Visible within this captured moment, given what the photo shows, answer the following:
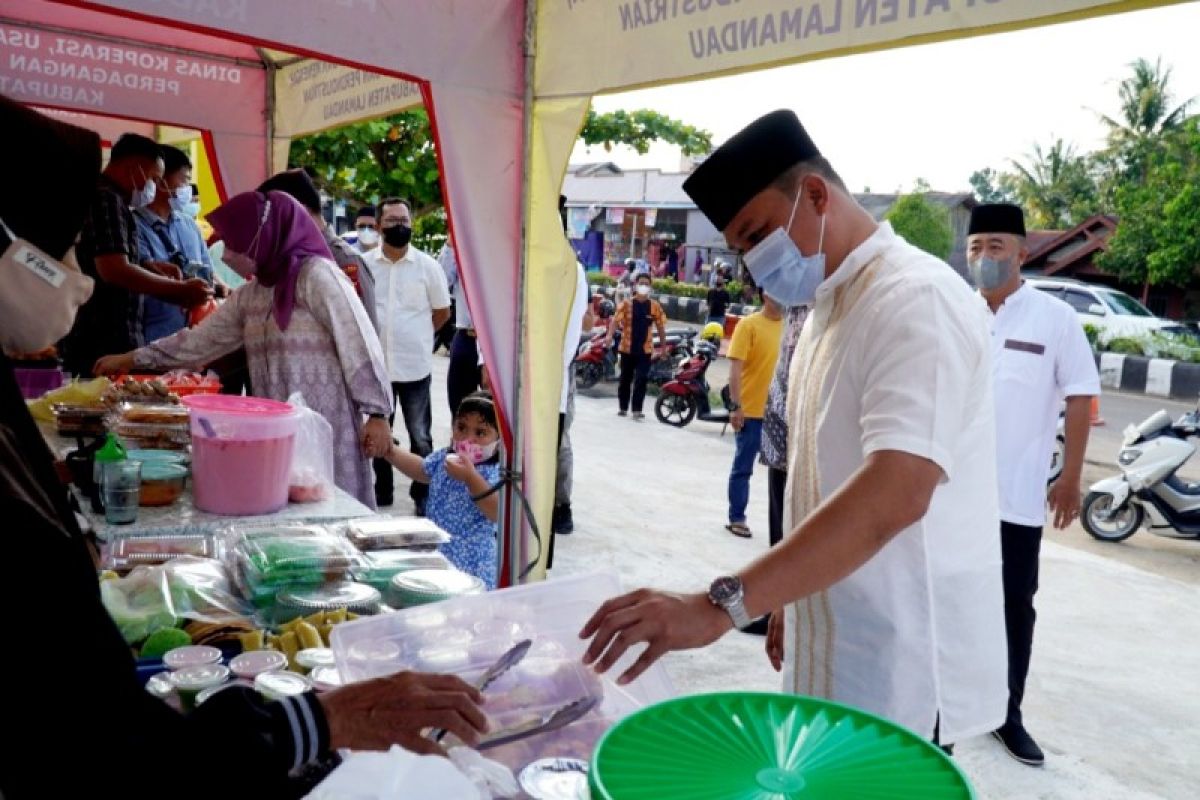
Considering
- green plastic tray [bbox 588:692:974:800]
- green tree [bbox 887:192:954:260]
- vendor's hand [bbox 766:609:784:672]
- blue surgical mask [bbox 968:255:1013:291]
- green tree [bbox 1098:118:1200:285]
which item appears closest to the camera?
green plastic tray [bbox 588:692:974:800]

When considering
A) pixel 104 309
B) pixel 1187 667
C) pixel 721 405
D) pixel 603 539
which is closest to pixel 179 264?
pixel 104 309

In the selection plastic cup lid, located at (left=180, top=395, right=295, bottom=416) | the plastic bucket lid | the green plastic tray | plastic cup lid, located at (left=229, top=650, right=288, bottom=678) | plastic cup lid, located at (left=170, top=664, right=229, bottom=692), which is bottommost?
plastic cup lid, located at (left=229, top=650, right=288, bottom=678)

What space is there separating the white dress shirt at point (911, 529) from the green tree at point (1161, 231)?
70.5 feet

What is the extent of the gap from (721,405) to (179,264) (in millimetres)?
7680

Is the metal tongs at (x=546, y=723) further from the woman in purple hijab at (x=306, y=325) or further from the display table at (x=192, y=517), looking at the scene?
the woman in purple hijab at (x=306, y=325)

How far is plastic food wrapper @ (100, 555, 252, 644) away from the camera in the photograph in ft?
6.31

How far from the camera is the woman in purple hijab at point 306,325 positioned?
357cm

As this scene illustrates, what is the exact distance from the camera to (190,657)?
68.0 inches

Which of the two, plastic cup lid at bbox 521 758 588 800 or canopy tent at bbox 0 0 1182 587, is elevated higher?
canopy tent at bbox 0 0 1182 587

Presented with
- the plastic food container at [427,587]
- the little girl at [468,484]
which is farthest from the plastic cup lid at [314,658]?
the little girl at [468,484]

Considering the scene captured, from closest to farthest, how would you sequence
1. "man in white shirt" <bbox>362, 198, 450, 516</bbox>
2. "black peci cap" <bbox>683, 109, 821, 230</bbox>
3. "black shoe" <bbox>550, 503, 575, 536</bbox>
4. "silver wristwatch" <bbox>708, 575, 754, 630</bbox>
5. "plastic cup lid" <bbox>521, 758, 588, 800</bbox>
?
"plastic cup lid" <bbox>521, 758, 588, 800</bbox>
"silver wristwatch" <bbox>708, 575, 754, 630</bbox>
"black peci cap" <bbox>683, 109, 821, 230</bbox>
"black shoe" <bbox>550, 503, 575, 536</bbox>
"man in white shirt" <bbox>362, 198, 450, 516</bbox>

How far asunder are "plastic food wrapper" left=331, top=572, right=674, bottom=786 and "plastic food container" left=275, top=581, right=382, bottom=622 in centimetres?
46

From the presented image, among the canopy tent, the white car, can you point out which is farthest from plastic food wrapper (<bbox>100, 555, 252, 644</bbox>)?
the white car

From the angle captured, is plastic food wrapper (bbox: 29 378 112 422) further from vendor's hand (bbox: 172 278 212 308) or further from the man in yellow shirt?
the man in yellow shirt
